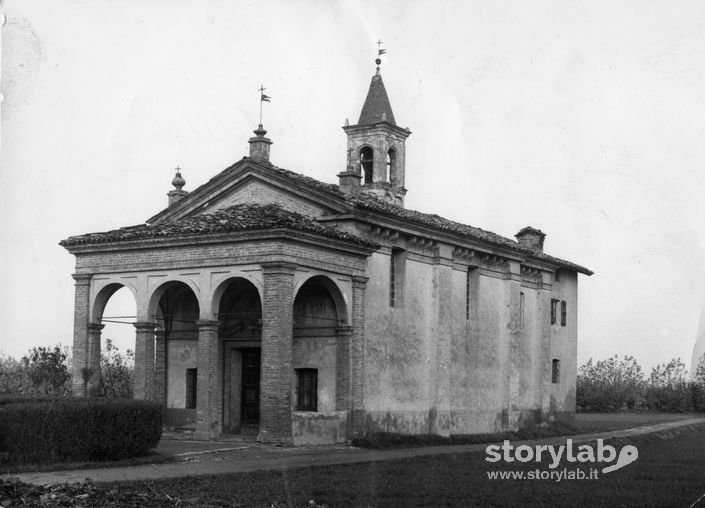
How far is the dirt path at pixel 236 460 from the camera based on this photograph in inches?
695

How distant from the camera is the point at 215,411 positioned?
81.6 ft

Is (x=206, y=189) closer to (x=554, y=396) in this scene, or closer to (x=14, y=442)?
(x=14, y=442)

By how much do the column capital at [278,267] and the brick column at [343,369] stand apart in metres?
2.93

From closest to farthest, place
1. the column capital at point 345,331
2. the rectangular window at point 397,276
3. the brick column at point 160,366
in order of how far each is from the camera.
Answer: the column capital at point 345,331 < the rectangular window at point 397,276 < the brick column at point 160,366

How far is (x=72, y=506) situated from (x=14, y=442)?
20.4 feet

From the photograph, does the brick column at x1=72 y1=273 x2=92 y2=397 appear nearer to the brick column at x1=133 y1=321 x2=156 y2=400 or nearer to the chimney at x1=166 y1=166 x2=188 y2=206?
the brick column at x1=133 y1=321 x2=156 y2=400

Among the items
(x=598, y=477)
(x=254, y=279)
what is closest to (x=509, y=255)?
(x=254, y=279)

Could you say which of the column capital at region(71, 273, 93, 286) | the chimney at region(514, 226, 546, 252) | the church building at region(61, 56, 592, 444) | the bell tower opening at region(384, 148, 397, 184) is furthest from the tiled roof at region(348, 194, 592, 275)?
the column capital at region(71, 273, 93, 286)

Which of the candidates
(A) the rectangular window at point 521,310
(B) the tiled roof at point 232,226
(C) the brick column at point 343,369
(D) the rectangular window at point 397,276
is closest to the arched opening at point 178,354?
(B) the tiled roof at point 232,226

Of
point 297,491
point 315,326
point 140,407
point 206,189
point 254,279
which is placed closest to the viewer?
point 297,491

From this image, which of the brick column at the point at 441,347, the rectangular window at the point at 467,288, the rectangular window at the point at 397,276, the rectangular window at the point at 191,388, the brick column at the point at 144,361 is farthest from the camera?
the rectangular window at the point at 467,288

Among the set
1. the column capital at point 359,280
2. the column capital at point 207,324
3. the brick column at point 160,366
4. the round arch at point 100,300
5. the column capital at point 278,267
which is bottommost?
the brick column at point 160,366

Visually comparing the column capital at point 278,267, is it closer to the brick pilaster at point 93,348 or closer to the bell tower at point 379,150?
the brick pilaster at point 93,348

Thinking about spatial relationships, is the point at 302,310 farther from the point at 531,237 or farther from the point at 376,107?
the point at 531,237
